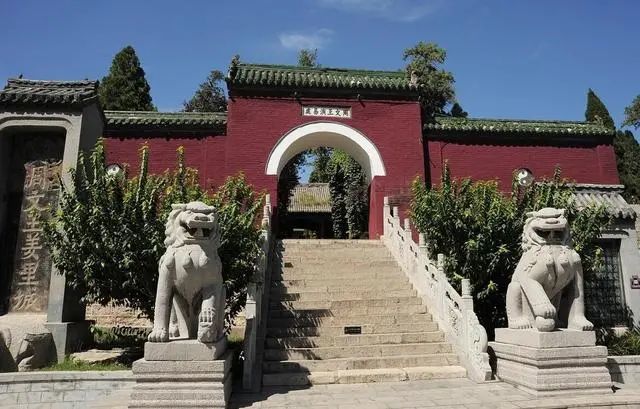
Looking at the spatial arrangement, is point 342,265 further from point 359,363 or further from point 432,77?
point 432,77

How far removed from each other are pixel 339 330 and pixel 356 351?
56 cm

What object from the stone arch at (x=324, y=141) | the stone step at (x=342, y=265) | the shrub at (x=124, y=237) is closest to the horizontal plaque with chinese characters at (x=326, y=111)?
the stone arch at (x=324, y=141)

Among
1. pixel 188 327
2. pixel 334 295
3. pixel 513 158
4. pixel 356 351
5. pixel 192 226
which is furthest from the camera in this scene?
pixel 513 158

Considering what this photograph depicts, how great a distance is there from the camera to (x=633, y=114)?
20.5 metres

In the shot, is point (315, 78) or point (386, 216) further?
point (315, 78)

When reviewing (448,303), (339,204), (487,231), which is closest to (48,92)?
(448,303)

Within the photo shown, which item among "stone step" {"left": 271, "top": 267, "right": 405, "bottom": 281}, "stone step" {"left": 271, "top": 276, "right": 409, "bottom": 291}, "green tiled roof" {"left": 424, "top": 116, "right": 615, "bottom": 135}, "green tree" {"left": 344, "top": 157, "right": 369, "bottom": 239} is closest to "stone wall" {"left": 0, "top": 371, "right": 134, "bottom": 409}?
"stone step" {"left": 271, "top": 276, "right": 409, "bottom": 291}

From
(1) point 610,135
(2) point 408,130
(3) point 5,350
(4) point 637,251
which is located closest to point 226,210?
(3) point 5,350

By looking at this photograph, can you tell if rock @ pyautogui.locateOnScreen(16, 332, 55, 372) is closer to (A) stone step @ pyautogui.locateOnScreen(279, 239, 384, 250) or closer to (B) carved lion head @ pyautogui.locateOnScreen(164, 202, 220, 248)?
(B) carved lion head @ pyautogui.locateOnScreen(164, 202, 220, 248)

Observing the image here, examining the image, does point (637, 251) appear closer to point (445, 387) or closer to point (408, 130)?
point (408, 130)

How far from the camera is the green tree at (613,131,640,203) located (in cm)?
2589

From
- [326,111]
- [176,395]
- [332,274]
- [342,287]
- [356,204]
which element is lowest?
[176,395]

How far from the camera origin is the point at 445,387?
5.04 m

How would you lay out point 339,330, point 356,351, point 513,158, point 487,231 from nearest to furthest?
point 356,351 → point 339,330 → point 487,231 → point 513,158
